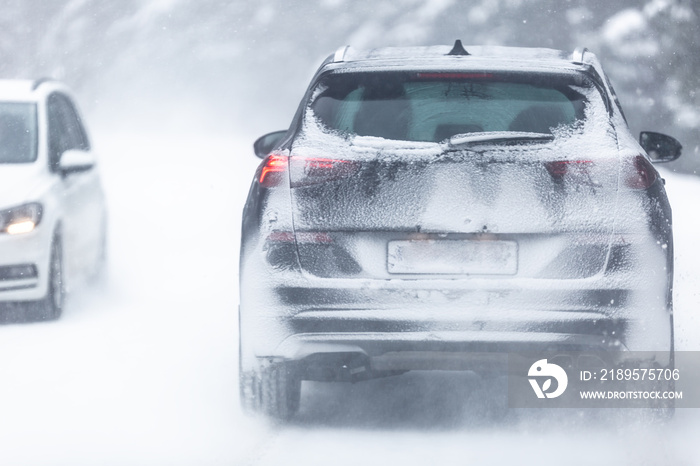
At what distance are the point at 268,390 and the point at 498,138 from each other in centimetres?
143

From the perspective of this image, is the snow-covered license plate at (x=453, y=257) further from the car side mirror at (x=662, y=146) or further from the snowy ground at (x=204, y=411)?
the car side mirror at (x=662, y=146)

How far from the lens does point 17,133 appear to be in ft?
33.6

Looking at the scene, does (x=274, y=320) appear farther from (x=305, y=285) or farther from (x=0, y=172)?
(x=0, y=172)

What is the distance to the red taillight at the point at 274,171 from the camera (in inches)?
223

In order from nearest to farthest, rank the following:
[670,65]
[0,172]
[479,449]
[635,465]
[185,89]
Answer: [635,465], [479,449], [0,172], [185,89], [670,65]

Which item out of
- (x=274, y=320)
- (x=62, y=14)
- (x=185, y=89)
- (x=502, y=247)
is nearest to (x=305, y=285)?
(x=274, y=320)

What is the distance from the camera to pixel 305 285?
556 centimetres

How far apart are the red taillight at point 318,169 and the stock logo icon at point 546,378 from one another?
1.09m

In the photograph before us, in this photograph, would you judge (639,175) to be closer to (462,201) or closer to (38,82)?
(462,201)

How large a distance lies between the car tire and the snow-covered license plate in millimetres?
713

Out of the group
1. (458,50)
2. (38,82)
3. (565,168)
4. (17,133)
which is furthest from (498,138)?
(38,82)

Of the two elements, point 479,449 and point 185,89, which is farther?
point 185,89

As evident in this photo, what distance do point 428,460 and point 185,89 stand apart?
2149 inches

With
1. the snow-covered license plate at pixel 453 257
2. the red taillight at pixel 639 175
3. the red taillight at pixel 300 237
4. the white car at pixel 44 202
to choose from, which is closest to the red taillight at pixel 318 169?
the red taillight at pixel 300 237
